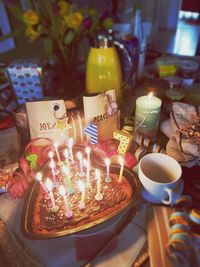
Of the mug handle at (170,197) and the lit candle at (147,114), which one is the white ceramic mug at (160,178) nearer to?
the mug handle at (170,197)

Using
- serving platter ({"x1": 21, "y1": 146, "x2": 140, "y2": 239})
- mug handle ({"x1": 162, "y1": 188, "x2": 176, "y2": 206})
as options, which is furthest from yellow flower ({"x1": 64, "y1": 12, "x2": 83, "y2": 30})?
mug handle ({"x1": 162, "y1": 188, "x2": 176, "y2": 206})

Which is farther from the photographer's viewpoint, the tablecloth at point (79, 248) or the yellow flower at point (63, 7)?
the yellow flower at point (63, 7)

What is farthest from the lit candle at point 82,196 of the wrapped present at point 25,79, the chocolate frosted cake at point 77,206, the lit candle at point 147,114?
the wrapped present at point 25,79

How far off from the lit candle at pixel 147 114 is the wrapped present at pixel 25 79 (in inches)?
16.6

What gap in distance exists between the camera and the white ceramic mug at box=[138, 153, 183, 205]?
565mm

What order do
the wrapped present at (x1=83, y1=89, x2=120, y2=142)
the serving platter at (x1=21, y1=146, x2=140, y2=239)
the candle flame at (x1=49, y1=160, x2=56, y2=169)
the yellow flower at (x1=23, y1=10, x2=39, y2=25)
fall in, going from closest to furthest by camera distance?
1. the serving platter at (x1=21, y1=146, x2=140, y2=239)
2. the candle flame at (x1=49, y1=160, x2=56, y2=169)
3. the wrapped present at (x1=83, y1=89, x2=120, y2=142)
4. the yellow flower at (x1=23, y1=10, x2=39, y2=25)

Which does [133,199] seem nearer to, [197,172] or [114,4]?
[197,172]

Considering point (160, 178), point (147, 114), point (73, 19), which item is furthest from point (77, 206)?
point (73, 19)

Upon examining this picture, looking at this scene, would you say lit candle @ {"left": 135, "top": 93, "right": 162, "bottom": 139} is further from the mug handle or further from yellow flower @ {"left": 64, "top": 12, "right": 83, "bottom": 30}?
yellow flower @ {"left": 64, "top": 12, "right": 83, "bottom": 30}

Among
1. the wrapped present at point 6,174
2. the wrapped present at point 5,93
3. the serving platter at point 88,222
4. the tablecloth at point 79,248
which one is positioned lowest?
the tablecloth at point 79,248

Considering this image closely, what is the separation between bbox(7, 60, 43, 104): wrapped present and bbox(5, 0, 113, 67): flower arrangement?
108 mm

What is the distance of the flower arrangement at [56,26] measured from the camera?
899mm

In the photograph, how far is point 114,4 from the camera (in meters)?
2.80

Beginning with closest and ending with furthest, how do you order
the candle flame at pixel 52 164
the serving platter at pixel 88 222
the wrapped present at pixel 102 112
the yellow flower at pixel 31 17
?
1. the serving platter at pixel 88 222
2. the candle flame at pixel 52 164
3. the wrapped present at pixel 102 112
4. the yellow flower at pixel 31 17
